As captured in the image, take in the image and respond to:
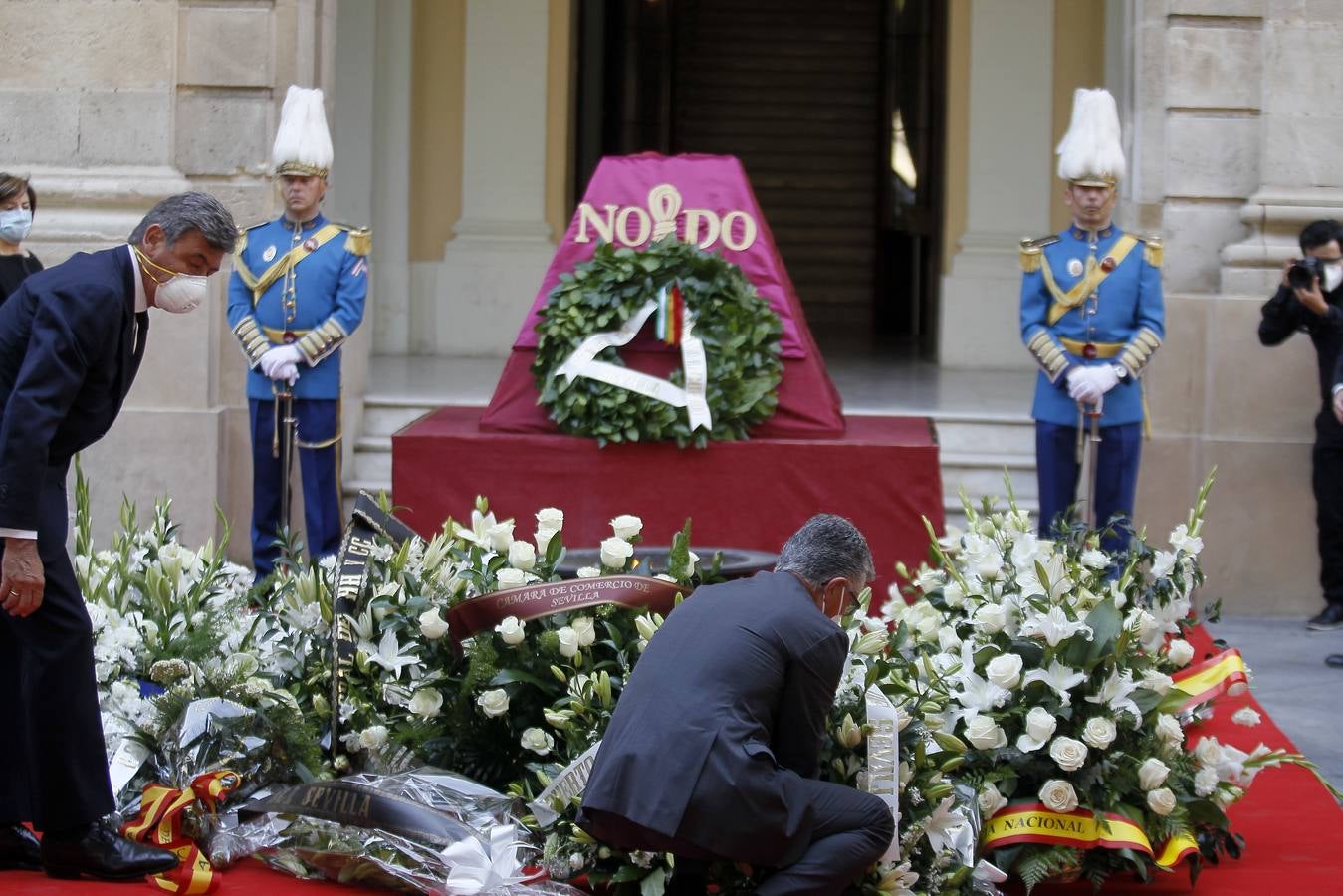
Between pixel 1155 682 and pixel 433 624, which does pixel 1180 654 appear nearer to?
pixel 1155 682

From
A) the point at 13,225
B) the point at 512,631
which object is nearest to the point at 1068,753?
the point at 512,631

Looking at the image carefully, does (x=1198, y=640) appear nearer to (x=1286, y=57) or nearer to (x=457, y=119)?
(x=1286, y=57)

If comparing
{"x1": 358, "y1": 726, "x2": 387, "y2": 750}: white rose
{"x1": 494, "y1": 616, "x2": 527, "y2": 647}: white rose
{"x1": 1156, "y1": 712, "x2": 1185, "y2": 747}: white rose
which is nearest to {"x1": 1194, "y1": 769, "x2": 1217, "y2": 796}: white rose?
{"x1": 1156, "y1": 712, "x2": 1185, "y2": 747}: white rose

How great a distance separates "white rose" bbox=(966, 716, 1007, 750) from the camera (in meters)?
4.59

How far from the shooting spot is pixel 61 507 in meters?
4.55

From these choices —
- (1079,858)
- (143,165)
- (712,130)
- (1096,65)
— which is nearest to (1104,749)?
(1079,858)

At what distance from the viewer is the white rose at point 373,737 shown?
15.8 feet

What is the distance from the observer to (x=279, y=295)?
7.70 meters

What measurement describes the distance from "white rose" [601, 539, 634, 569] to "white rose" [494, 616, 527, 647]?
0.33 metres

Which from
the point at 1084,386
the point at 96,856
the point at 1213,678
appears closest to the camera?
the point at 96,856

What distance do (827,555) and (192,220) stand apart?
182 centimetres

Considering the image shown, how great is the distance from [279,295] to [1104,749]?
4.31 m

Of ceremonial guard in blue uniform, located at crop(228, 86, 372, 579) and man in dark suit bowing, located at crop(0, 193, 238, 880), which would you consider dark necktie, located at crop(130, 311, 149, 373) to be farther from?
ceremonial guard in blue uniform, located at crop(228, 86, 372, 579)

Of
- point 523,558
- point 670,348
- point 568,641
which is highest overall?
point 670,348
